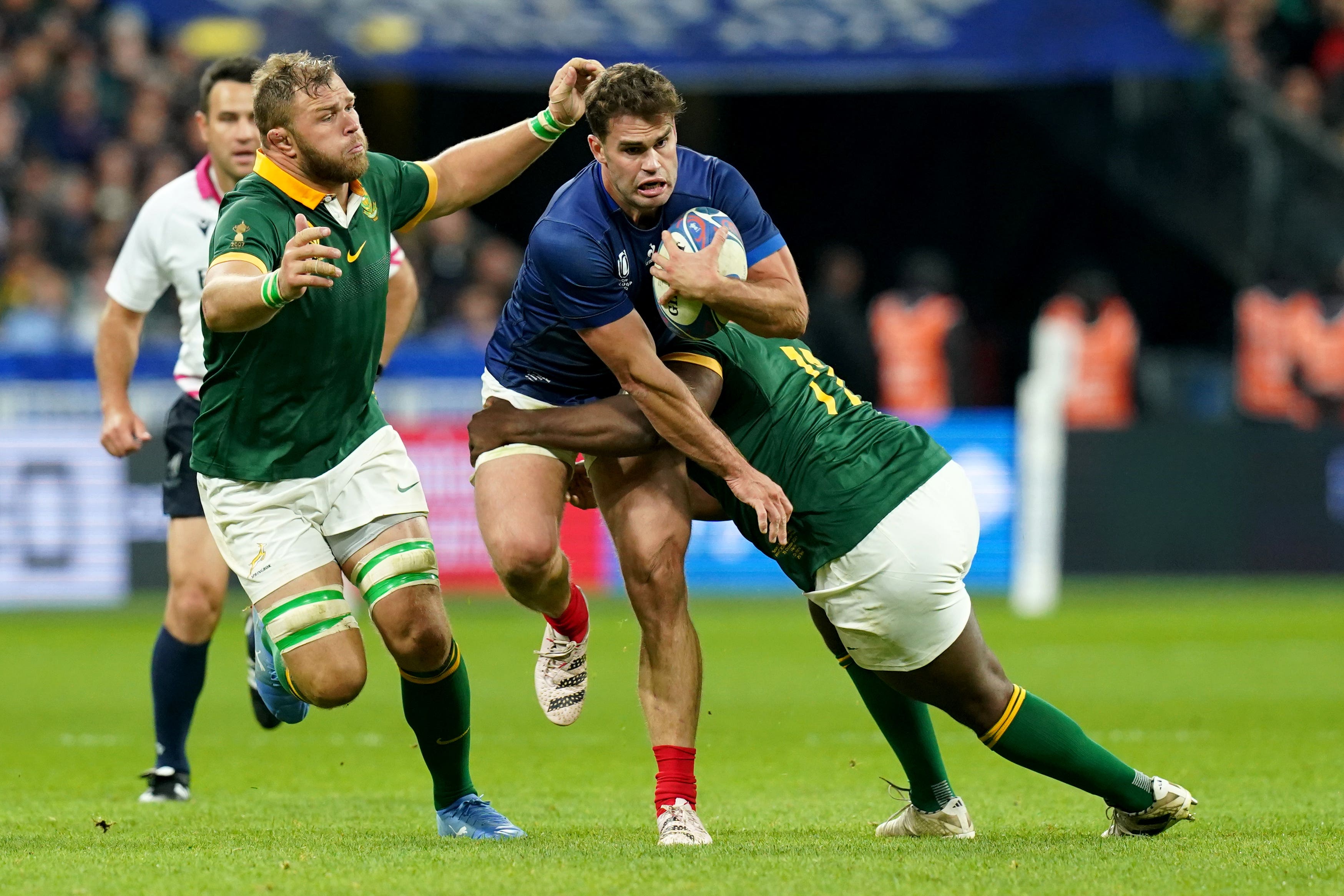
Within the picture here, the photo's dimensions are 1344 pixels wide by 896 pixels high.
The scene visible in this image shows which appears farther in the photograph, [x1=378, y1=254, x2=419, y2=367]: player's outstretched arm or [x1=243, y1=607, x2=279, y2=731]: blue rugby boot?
[x1=378, y1=254, x2=419, y2=367]: player's outstretched arm

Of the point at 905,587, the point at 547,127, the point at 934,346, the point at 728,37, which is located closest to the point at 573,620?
the point at 905,587

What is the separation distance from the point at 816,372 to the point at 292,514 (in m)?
1.70

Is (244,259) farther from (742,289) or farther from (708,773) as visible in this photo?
(708,773)

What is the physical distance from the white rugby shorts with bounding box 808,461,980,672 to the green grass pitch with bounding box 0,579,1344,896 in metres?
0.60

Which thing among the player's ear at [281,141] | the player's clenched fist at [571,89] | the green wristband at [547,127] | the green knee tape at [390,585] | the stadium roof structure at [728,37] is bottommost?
the green knee tape at [390,585]

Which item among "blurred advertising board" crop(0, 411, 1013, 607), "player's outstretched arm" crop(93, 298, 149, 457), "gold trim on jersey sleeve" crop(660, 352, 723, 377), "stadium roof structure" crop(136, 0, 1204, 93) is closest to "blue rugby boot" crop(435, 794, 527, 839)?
"gold trim on jersey sleeve" crop(660, 352, 723, 377)

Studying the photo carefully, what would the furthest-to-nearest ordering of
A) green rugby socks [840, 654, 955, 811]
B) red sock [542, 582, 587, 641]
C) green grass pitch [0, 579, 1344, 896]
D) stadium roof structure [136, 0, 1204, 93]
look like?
stadium roof structure [136, 0, 1204, 93], red sock [542, 582, 587, 641], green rugby socks [840, 654, 955, 811], green grass pitch [0, 579, 1344, 896]

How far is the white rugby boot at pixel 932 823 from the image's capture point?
6.09 metres

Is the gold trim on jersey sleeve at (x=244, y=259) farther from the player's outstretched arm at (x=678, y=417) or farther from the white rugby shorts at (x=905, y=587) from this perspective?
the white rugby shorts at (x=905, y=587)

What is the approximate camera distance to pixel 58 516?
14031mm

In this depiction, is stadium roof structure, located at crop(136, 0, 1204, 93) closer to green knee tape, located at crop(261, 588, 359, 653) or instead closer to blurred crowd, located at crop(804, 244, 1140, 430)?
blurred crowd, located at crop(804, 244, 1140, 430)

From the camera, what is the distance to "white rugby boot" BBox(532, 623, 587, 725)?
6.68 metres

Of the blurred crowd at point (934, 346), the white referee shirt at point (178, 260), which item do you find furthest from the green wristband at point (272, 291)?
the blurred crowd at point (934, 346)

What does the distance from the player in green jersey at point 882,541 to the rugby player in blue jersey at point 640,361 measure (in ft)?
0.52
